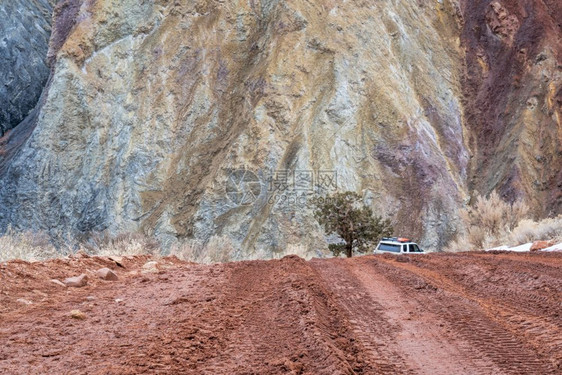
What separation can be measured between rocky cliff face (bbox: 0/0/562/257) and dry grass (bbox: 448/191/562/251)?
9.37m

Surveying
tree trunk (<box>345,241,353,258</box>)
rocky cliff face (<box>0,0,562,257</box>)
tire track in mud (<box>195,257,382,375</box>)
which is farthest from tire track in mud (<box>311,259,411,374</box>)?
rocky cliff face (<box>0,0,562,257</box>)

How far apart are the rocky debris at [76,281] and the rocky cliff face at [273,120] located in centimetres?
2412

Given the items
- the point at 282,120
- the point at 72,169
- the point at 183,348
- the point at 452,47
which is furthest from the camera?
the point at 452,47

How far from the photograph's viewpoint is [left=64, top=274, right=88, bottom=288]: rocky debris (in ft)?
24.1

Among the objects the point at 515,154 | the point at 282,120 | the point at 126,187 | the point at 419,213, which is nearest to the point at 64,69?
the point at 126,187

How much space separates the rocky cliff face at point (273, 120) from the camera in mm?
35281

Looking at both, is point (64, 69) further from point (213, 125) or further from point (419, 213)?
point (419, 213)

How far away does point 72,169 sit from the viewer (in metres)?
39.9

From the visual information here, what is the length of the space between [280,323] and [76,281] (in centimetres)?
352

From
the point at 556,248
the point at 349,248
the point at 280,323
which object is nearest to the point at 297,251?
the point at 349,248

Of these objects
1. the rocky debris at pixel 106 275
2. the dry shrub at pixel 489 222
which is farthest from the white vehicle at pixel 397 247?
the rocky debris at pixel 106 275

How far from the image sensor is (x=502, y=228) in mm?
21734

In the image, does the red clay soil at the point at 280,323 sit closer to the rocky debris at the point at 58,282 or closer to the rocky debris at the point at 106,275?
the rocky debris at the point at 58,282

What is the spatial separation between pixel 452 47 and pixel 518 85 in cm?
646
